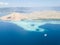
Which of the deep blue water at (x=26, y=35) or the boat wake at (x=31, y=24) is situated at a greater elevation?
the boat wake at (x=31, y=24)

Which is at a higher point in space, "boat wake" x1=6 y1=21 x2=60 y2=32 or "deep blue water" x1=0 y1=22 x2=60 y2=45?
"boat wake" x1=6 y1=21 x2=60 y2=32

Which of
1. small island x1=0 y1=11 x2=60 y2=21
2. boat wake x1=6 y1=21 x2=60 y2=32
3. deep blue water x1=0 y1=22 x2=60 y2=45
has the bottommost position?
deep blue water x1=0 y1=22 x2=60 y2=45

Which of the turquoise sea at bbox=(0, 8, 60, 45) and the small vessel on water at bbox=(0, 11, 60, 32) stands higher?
the small vessel on water at bbox=(0, 11, 60, 32)

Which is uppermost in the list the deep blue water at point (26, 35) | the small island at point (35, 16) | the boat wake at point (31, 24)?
the small island at point (35, 16)

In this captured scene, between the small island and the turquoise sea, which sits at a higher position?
the small island

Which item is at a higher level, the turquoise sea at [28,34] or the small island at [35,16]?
the small island at [35,16]

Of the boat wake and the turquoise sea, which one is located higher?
the boat wake

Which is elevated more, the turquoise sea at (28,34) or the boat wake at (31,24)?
the boat wake at (31,24)

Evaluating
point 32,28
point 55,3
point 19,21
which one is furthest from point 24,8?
point 55,3

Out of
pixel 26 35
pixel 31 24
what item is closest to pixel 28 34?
pixel 26 35
